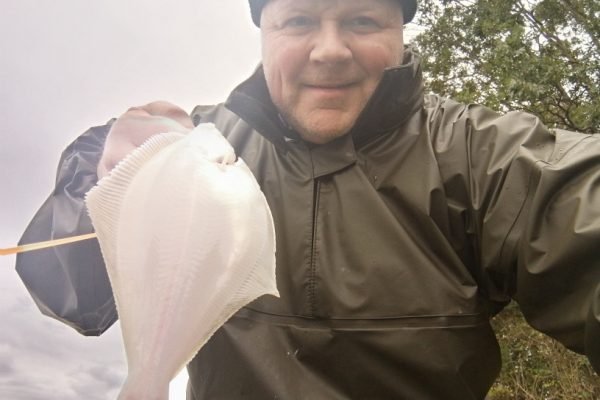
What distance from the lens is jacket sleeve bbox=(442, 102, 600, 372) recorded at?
58.7 inches

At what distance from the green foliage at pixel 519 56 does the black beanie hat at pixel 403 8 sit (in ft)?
18.5

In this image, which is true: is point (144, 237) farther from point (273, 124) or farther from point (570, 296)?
point (570, 296)

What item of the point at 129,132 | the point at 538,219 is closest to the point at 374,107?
the point at 538,219

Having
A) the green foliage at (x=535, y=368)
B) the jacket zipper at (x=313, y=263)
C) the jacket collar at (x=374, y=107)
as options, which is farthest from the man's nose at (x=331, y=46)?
the green foliage at (x=535, y=368)

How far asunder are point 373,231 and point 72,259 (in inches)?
36.4

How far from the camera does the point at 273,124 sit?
2072 millimetres

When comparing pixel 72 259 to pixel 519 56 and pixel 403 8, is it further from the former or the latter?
pixel 519 56

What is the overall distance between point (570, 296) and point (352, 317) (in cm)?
61

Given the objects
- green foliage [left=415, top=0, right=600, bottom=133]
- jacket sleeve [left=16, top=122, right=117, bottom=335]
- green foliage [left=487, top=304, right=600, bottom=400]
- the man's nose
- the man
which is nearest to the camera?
the man

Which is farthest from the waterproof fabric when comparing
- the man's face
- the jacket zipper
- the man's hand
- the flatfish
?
the flatfish

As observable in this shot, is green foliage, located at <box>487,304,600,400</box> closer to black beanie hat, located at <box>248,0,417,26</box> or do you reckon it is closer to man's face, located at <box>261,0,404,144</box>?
black beanie hat, located at <box>248,0,417,26</box>

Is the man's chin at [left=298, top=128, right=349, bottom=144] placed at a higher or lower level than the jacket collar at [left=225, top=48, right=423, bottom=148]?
lower

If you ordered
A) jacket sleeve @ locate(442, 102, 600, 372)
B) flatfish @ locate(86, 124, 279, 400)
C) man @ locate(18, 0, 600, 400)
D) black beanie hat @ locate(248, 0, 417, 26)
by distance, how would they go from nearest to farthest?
flatfish @ locate(86, 124, 279, 400), jacket sleeve @ locate(442, 102, 600, 372), man @ locate(18, 0, 600, 400), black beanie hat @ locate(248, 0, 417, 26)

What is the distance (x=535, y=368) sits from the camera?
9297 mm
